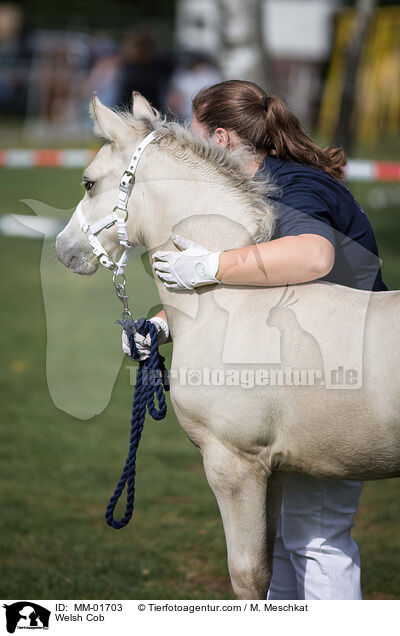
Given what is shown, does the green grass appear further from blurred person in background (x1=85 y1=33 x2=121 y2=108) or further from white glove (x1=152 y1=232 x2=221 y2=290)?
blurred person in background (x1=85 y1=33 x2=121 y2=108)

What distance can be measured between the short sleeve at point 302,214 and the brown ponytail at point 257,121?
228mm

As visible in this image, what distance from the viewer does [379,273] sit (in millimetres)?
2760

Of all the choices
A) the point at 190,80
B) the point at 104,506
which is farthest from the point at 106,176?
the point at 190,80

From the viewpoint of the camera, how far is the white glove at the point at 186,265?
251cm

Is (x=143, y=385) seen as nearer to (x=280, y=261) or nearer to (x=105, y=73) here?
(x=280, y=261)

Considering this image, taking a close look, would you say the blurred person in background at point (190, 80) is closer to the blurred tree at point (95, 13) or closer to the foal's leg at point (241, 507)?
the foal's leg at point (241, 507)

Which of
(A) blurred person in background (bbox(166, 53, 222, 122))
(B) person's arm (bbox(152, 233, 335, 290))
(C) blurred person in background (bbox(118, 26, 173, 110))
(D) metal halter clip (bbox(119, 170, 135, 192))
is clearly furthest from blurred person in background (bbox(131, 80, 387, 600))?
(A) blurred person in background (bbox(166, 53, 222, 122))

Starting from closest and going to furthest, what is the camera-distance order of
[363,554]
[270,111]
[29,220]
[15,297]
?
[270,111] → [29,220] → [363,554] → [15,297]

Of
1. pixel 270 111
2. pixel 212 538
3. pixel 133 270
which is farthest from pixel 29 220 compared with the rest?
pixel 212 538

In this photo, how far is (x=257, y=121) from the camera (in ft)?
8.99

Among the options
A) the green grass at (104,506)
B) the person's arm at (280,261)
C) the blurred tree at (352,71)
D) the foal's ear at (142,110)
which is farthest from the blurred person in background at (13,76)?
the person's arm at (280,261)

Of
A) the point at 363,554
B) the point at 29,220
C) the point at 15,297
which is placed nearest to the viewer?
the point at 29,220
